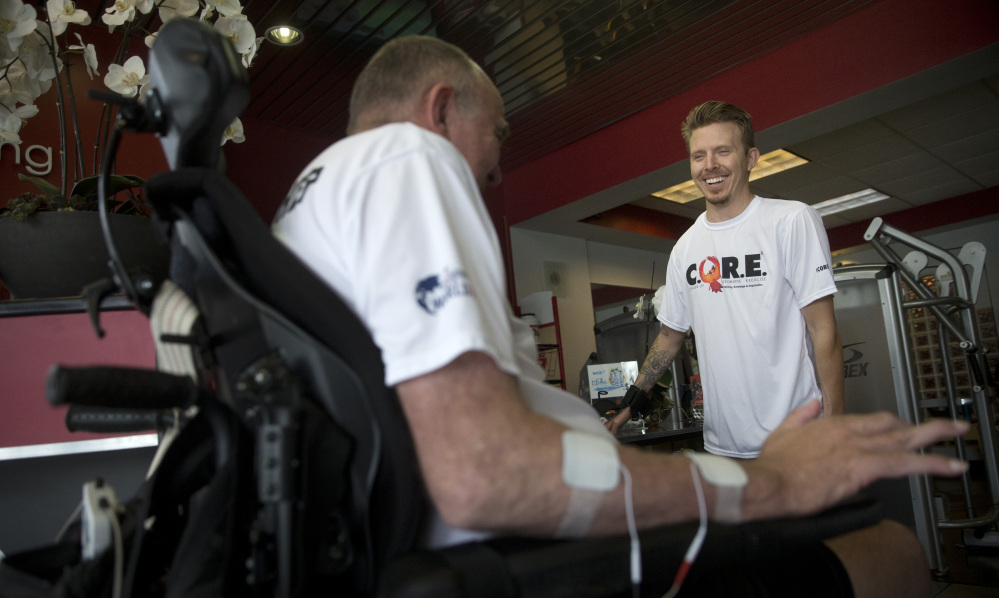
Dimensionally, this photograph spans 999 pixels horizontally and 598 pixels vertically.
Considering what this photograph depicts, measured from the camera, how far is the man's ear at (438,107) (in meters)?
0.79

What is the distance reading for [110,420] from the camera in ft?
2.03

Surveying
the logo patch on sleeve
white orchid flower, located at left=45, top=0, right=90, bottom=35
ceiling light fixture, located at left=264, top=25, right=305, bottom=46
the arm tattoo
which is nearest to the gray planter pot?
white orchid flower, located at left=45, top=0, right=90, bottom=35

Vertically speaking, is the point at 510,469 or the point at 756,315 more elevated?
the point at 756,315

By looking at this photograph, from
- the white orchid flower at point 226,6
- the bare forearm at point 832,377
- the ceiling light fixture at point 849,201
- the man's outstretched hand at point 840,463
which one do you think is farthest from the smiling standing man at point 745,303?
the ceiling light fixture at point 849,201

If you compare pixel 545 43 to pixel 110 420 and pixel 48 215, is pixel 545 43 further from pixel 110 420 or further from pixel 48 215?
pixel 110 420

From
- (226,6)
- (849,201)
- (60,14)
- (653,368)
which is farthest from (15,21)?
(849,201)

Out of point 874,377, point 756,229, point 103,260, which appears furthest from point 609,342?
point 103,260

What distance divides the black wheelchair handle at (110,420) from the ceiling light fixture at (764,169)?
18.0ft

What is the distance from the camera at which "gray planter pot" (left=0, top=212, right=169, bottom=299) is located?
1048 millimetres

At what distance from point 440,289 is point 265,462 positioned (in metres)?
0.20

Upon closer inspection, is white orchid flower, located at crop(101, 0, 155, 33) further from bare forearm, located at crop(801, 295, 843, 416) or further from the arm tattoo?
bare forearm, located at crop(801, 295, 843, 416)

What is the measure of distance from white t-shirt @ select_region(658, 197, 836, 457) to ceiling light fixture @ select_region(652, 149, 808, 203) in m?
4.06

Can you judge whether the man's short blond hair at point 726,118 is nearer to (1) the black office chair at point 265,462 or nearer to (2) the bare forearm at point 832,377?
(2) the bare forearm at point 832,377

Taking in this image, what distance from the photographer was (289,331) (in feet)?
1.81
